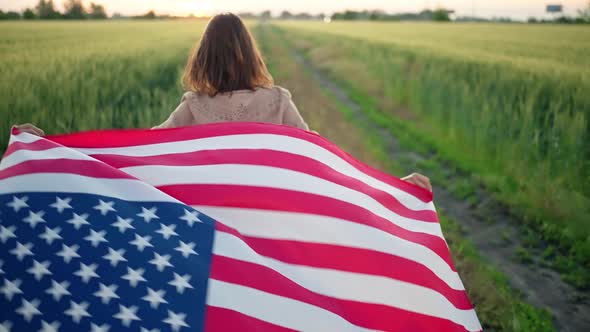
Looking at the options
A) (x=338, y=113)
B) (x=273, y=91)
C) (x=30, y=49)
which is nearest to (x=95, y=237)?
(x=273, y=91)

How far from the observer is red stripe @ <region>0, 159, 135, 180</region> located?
200cm

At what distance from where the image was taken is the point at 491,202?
16.3 feet

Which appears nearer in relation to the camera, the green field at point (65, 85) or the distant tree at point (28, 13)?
the green field at point (65, 85)

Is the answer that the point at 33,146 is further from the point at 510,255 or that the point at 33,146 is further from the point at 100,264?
the point at 510,255

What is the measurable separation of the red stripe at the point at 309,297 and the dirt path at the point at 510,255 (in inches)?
71.0

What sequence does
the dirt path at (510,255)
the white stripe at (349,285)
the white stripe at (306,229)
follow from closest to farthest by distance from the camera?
the white stripe at (349,285) → the white stripe at (306,229) → the dirt path at (510,255)

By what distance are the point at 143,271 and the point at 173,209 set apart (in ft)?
1.03

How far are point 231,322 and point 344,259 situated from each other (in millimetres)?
558

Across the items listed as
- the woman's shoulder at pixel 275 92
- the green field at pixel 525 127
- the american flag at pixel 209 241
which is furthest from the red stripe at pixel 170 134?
the green field at pixel 525 127

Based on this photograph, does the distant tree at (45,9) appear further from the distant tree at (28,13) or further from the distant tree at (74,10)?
the distant tree at (74,10)

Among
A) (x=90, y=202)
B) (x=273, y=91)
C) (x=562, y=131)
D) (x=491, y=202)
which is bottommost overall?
(x=491, y=202)

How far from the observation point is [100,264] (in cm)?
168

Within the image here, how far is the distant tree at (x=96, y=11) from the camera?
545cm

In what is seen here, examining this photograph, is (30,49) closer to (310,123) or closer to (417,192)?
(417,192)
